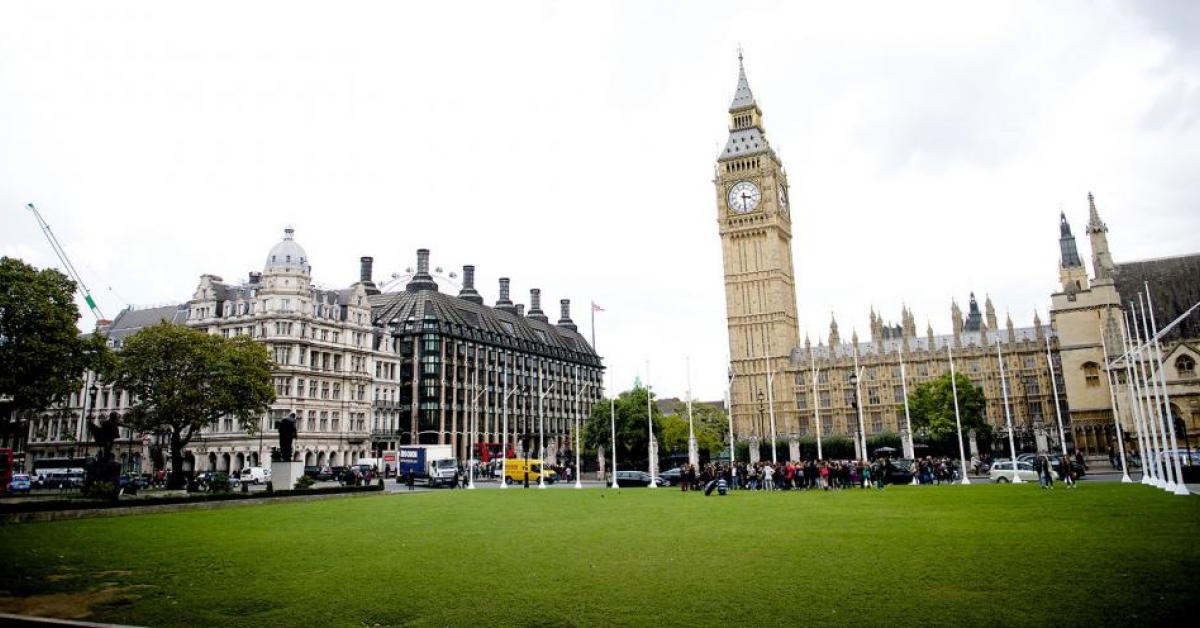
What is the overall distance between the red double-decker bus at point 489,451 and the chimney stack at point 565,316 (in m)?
40.0

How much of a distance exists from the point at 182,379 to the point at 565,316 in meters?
99.2

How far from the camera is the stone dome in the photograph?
79.1 metres

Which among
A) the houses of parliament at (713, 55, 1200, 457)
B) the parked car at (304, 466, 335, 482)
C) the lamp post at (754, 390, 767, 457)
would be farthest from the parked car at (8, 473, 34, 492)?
the lamp post at (754, 390, 767, 457)

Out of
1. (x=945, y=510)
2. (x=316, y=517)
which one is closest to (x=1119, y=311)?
(x=945, y=510)

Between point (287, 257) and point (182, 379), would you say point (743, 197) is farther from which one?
point (182, 379)

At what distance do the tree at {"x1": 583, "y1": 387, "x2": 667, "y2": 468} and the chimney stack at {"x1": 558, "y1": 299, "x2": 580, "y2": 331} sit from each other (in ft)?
200

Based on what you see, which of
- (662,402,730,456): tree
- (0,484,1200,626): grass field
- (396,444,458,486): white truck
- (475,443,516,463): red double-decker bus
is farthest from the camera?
(662,402,730,456): tree

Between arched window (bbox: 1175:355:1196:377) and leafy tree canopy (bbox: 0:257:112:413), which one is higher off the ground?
leafy tree canopy (bbox: 0:257:112:413)

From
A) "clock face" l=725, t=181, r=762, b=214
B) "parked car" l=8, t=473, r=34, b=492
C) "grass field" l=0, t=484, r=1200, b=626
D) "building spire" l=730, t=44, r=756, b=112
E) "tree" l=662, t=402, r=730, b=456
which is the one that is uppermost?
"building spire" l=730, t=44, r=756, b=112

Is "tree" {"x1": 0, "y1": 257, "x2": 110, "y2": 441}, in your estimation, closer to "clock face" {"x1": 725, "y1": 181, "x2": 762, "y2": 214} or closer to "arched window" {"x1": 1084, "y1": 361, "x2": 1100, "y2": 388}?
"arched window" {"x1": 1084, "y1": 361, "x2": 1100, "y2": 388}

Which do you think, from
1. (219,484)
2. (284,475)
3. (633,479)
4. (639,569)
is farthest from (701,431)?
(639,569)

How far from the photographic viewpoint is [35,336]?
4322cm

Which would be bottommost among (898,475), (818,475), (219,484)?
(898,475)

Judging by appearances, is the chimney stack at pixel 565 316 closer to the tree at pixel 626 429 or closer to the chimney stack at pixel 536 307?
the chimney stack at pixel 536 307
